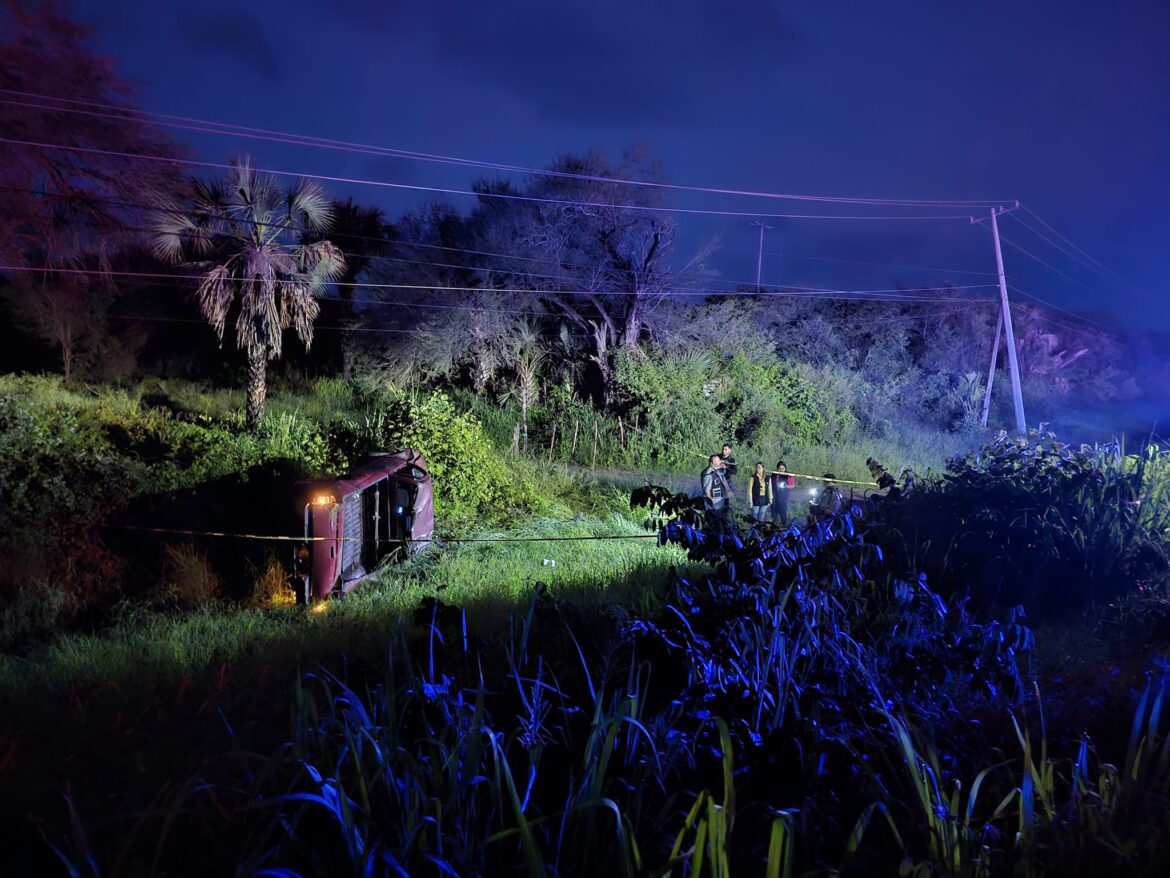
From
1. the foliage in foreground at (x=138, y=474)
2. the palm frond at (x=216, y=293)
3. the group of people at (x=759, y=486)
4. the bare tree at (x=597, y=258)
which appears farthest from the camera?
the bare tree at (x=597, y=258)

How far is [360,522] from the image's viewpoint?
30.8 ft

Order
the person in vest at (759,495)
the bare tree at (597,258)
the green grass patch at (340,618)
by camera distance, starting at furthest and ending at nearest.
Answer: the bare tree at (597,258), the person in vest at (759,495), the green grass patch at (340,618)

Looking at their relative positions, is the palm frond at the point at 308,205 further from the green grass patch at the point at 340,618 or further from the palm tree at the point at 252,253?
the green grass patch at the point at 340,618

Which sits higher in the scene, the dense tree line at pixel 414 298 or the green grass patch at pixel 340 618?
the dense tree line at pixel 414 298

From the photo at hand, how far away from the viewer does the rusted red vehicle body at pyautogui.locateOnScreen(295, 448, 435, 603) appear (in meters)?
7.68

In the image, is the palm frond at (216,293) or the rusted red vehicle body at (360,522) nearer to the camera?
the rusted red vehicle body at (360,522)

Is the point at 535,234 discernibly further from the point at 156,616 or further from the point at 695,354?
the point at 156,616

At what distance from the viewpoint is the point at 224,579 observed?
9.88 meters

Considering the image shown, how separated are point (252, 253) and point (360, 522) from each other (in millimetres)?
11368

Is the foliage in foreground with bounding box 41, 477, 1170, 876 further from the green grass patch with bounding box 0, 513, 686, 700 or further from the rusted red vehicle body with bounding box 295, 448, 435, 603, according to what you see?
the rusted red vehicle body with bounding box 295, 448, 435, 603

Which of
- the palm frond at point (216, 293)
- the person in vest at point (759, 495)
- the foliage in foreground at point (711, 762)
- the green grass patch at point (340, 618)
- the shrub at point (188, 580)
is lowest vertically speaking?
the shrub at point (188, 580)

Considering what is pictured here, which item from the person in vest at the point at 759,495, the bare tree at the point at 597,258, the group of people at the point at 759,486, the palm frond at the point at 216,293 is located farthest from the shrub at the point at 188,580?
the bare tree at the point at 597,258

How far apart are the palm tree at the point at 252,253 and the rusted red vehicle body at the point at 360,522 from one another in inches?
342

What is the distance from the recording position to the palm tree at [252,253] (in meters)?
18.1
